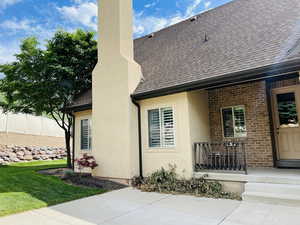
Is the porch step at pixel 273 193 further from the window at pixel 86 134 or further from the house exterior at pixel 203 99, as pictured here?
the window at pixel 86 134

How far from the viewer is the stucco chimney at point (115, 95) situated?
718 cm

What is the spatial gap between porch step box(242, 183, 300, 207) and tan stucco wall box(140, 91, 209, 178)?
1.72m

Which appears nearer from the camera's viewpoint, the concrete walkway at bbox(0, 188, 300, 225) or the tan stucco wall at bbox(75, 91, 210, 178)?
the concrete walkway at bbox(0, 188, 300, 225)

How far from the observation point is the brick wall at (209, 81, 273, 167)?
6781 millimetres

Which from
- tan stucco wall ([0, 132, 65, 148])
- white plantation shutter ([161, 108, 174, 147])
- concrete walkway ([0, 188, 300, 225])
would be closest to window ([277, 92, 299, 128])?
concrete walkway ([0, 188, 300, 225])

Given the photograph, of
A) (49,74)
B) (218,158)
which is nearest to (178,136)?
(218,158)

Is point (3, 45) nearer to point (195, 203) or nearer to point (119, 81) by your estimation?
point (119, 81)

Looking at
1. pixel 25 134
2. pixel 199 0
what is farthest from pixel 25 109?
pixel 199 0

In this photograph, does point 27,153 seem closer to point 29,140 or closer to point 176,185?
point 29,140

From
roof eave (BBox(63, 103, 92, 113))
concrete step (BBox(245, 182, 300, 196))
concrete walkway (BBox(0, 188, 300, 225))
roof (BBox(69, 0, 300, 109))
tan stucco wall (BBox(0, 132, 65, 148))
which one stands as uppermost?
roof (BBox(69, 0, 300, 109))

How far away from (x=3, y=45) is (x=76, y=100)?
8714 mm

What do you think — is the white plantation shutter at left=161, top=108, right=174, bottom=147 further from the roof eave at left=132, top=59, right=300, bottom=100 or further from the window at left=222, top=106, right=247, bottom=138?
the window at left=222, top=106, right=247, bottom=138

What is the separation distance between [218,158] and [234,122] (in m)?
1.81

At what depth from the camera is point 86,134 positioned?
9344mm
